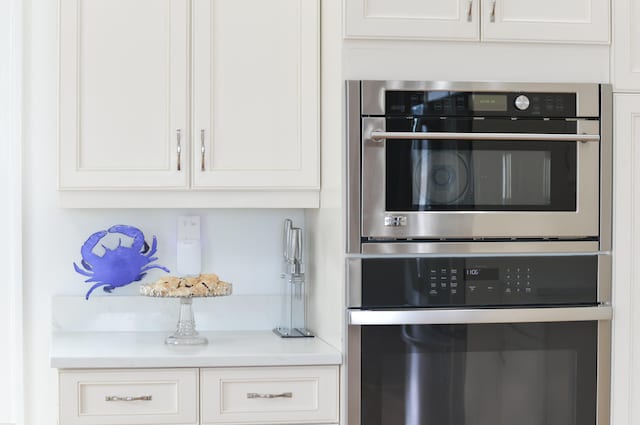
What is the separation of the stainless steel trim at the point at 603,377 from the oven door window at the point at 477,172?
0.37 meters

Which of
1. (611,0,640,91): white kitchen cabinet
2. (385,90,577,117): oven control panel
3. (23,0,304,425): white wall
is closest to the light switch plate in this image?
(23,0,304,425): white wall

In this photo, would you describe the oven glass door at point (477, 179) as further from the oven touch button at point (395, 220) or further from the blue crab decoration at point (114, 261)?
the blue crab decoration at point (114, 261)

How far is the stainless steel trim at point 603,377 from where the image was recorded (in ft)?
8.30

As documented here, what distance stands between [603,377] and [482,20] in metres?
1.06

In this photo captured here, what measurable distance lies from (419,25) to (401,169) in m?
0.40

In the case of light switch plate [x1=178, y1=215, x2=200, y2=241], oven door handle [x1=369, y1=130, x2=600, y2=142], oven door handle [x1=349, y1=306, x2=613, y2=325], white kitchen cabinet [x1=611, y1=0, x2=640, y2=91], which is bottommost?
oven door handle [x1=349, y1=306, x2=613, y2=325]

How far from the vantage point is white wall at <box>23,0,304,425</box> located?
2.99 m

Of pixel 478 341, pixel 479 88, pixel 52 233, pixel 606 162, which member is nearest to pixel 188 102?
pixel 52 233

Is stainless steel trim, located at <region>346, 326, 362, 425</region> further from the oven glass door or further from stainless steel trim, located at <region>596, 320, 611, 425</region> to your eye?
stainless steel trim, located at <region>596, 320, 611, 425</region>

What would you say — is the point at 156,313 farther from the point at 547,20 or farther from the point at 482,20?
Result: the point at 547,20

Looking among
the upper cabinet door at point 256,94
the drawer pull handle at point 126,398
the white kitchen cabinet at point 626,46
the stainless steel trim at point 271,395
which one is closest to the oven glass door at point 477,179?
the white kitchen cabinet at point 626,46

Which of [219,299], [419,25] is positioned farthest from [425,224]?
[219,299]

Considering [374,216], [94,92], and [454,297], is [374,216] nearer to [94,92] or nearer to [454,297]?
[454,297]

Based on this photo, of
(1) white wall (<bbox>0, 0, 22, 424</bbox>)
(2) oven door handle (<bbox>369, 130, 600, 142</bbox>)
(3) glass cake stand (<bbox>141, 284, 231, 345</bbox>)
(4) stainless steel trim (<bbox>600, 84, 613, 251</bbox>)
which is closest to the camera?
(2) oven door handle (<bbox>369, 130, 600, 142</bbox>)
